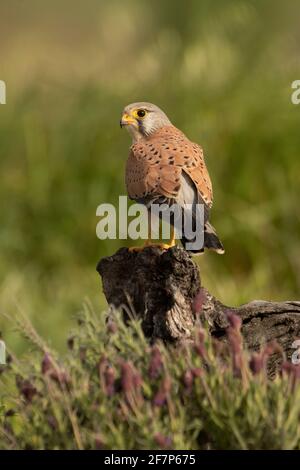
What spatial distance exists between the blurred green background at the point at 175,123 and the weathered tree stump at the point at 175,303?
2755mm

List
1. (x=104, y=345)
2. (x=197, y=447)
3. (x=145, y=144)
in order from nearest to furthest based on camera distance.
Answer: (x=197, y=447), (x=104, y=345), (x=145, y=144)

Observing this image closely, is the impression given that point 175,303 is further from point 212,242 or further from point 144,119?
point 144,119

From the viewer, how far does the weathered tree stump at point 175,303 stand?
155 inches

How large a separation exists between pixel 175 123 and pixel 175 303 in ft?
15.1

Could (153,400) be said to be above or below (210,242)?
below

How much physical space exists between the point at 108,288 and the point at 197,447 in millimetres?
1192

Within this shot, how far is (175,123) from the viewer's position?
27.6 ft

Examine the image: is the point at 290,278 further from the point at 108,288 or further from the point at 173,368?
the point at 173,368

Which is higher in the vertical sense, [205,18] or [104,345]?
[205,18]

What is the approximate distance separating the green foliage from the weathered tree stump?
62 centimetres

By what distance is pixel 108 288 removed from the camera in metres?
4.24

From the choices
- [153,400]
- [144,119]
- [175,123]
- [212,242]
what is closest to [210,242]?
[212,242]

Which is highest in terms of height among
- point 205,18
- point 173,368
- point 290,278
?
point 205,18

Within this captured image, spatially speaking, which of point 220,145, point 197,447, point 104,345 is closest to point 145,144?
point 104,345
